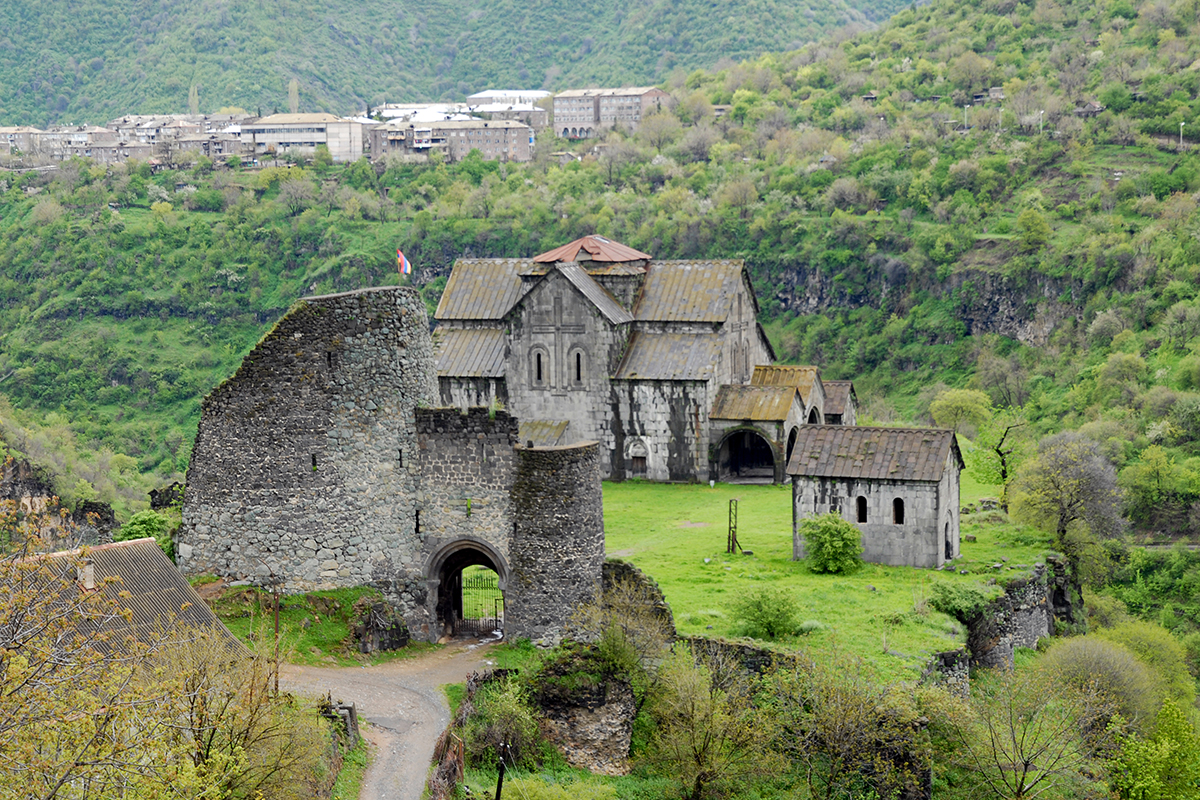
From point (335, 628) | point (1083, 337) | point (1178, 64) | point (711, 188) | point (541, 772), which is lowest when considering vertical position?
point (541, 772)

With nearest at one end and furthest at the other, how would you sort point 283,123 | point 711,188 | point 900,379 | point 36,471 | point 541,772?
point 541,772 < point 36,471 < point 900,379 < point 711,188 < point 283,123

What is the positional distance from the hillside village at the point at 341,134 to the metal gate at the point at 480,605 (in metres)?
126

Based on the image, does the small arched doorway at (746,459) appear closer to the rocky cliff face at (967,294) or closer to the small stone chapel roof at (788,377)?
the small stone chapel roof at (788,377)

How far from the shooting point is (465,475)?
25.2 metres

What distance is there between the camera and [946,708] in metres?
23.9

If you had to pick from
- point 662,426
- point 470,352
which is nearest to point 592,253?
point 470,352

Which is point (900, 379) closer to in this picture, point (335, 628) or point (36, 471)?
point (36, 471)

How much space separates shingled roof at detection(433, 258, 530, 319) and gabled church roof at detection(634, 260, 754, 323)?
16.9ft

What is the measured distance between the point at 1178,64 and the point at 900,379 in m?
42.4

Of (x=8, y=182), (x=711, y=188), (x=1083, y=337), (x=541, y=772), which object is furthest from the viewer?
(x=8, y=182)

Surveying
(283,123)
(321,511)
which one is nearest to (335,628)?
(321,511)

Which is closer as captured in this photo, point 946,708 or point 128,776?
point 128,776

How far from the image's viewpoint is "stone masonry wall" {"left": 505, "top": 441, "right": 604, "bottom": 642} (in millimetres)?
24578

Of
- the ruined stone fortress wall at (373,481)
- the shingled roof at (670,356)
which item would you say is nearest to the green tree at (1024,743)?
the ruined stone fortress wall at (373,481)
